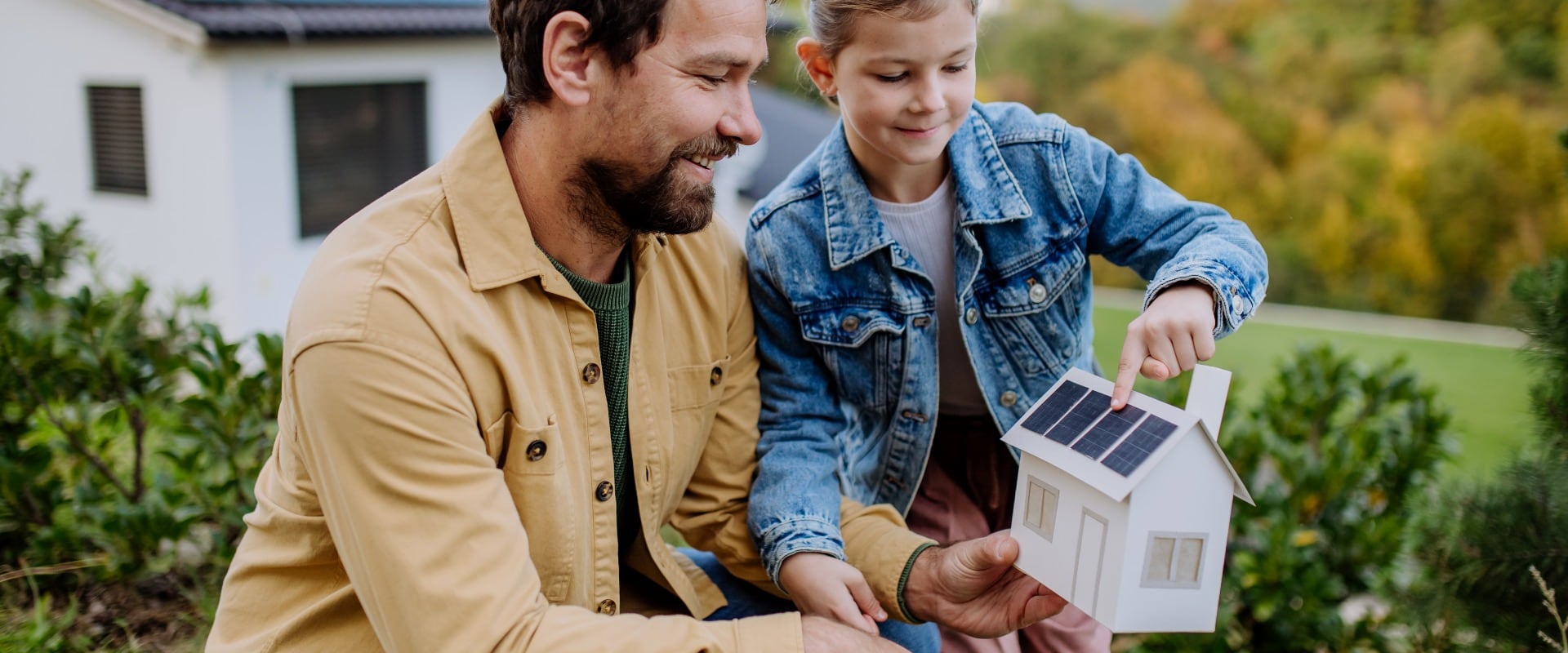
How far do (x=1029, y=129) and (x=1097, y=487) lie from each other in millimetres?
889

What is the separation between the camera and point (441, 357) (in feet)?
5.93

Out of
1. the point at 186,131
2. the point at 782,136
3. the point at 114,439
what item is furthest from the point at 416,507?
the point at 782,136

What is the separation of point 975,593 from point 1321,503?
6.35 ft

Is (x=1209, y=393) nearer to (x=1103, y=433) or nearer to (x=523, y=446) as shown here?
(x=1103, y=433)

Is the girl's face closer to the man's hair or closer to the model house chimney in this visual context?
the man's hair

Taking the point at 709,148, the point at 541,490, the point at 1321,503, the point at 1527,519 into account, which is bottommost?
the point at 1321,503

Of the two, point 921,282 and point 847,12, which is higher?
point 847,12

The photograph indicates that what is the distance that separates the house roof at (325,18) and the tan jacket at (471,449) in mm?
7372

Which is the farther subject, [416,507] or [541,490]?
[541,490]

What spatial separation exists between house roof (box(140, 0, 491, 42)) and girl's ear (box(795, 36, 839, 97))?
706cm

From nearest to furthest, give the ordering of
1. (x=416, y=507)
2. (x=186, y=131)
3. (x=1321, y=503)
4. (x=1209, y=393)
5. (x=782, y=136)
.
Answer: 1. (x=416, y=507)
2. (x=1209, y=393)
3. (x=1321, y=503)
4. (x=186, y=131)
5. (x=782, y=136)

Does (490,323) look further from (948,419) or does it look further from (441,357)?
(948,419)

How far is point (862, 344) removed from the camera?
244cm

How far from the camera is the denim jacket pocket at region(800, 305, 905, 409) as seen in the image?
2418mm
